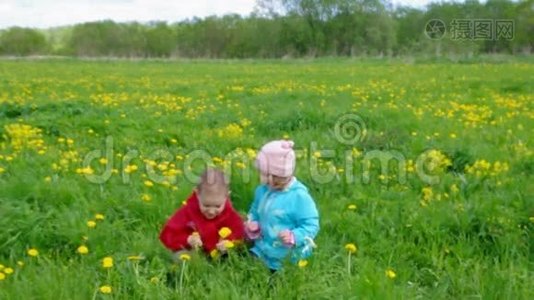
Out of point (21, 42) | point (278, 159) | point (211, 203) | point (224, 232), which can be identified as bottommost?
point (224, 232)

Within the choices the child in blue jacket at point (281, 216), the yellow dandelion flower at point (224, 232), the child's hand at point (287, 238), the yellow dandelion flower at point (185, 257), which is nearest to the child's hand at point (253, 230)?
the child in blue jacket at point (281, 216)

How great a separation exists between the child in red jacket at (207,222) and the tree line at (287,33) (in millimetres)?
47275

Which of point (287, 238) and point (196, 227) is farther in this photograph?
point (196, 227)

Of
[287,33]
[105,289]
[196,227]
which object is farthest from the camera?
[287,33]

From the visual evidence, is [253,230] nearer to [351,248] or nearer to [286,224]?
[286,224]

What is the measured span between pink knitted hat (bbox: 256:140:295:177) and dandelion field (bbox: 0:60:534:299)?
0.49 metres

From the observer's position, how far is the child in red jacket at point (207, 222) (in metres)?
2.98

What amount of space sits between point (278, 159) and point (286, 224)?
0.37 meters

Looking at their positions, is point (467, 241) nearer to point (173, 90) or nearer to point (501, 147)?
point (501, 147)

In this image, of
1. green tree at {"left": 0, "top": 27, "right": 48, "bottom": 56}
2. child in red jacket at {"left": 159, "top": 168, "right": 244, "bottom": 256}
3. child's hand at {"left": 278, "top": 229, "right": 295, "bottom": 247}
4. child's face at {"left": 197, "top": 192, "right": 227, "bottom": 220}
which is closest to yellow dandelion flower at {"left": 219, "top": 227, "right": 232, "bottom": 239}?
child in red jacket at {"left": 159, "top": 168, "right": 244, "bottom": 256}

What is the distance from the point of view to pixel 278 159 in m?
2.91

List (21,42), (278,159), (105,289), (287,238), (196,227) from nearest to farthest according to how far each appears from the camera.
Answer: (105,289) < (287,238) < (278,159) < (196,227) < (21,42)

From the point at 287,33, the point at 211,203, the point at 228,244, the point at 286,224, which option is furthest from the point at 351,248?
the point at 287,33

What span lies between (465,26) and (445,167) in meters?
33.9
